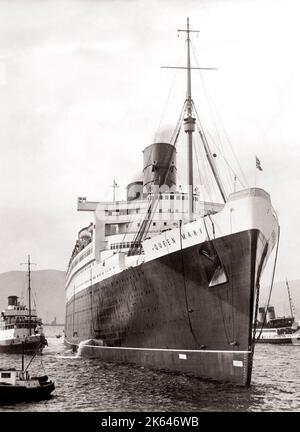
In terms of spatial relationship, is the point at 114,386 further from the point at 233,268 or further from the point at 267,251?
the point at 267,251

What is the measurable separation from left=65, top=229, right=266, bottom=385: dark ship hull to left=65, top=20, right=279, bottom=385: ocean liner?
0.11 feet

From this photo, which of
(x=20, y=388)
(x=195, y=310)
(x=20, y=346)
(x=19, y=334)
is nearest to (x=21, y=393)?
(x=20, y=388)

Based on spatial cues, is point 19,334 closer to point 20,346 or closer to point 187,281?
point 20,346

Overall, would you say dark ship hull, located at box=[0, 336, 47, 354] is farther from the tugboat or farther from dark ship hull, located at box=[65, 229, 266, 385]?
dark ship hull, located at box=[65, 229, 266, 385]

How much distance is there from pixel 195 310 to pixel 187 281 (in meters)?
1.07

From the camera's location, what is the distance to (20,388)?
14.7m

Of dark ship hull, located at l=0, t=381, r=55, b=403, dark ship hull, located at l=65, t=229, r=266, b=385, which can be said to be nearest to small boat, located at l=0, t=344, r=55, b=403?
dark ship hull, located at l=0, t=381, r=55, b=403

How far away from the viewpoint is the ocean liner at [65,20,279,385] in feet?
50.0

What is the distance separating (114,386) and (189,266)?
192 inches

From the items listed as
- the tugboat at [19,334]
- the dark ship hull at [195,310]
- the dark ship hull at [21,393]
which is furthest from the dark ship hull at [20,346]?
the dark ship hull at [21,393]

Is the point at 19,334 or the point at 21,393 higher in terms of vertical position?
the point at 19,334

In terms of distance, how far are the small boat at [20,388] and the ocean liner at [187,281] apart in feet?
16.2

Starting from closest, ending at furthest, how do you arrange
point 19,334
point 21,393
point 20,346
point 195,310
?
point 21,393 → point 195,310 → point 20,346 → point 19,334
